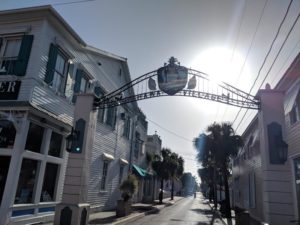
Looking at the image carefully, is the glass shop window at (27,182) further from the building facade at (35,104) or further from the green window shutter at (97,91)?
the green window shutter at (97,91)

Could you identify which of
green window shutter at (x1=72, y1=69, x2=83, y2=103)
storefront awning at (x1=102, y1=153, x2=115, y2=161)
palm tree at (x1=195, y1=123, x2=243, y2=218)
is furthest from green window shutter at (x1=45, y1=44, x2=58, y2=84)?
palm tree at (x1=195, y1=123, x2=243, y2=218)

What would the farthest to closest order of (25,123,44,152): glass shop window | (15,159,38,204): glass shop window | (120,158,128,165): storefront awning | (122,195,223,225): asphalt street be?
(120,158,128,165): storefront awning, (122,195,223,225): asphalt street, (25,123,44,152): glass shop window, (15,159,38,204): glass shop window

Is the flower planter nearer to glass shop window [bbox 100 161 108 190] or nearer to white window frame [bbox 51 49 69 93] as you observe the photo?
glass shop window [bbox 100 161 108 190]

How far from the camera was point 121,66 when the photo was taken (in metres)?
22.3

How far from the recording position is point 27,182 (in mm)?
10945

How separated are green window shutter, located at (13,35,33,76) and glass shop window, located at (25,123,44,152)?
7.19 ft

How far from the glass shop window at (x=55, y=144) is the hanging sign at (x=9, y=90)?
249cm

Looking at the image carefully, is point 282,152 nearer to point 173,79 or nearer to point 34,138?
point 173,79

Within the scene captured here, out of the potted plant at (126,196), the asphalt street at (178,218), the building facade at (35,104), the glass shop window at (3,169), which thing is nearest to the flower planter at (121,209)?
the potted plant at (126,196)

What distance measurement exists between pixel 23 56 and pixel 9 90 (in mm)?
1472

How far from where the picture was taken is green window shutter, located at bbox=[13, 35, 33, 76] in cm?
1111

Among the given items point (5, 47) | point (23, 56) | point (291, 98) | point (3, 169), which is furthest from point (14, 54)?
point (291, 98)

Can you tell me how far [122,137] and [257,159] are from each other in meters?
10.3

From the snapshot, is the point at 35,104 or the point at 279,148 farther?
the point at 35,104
